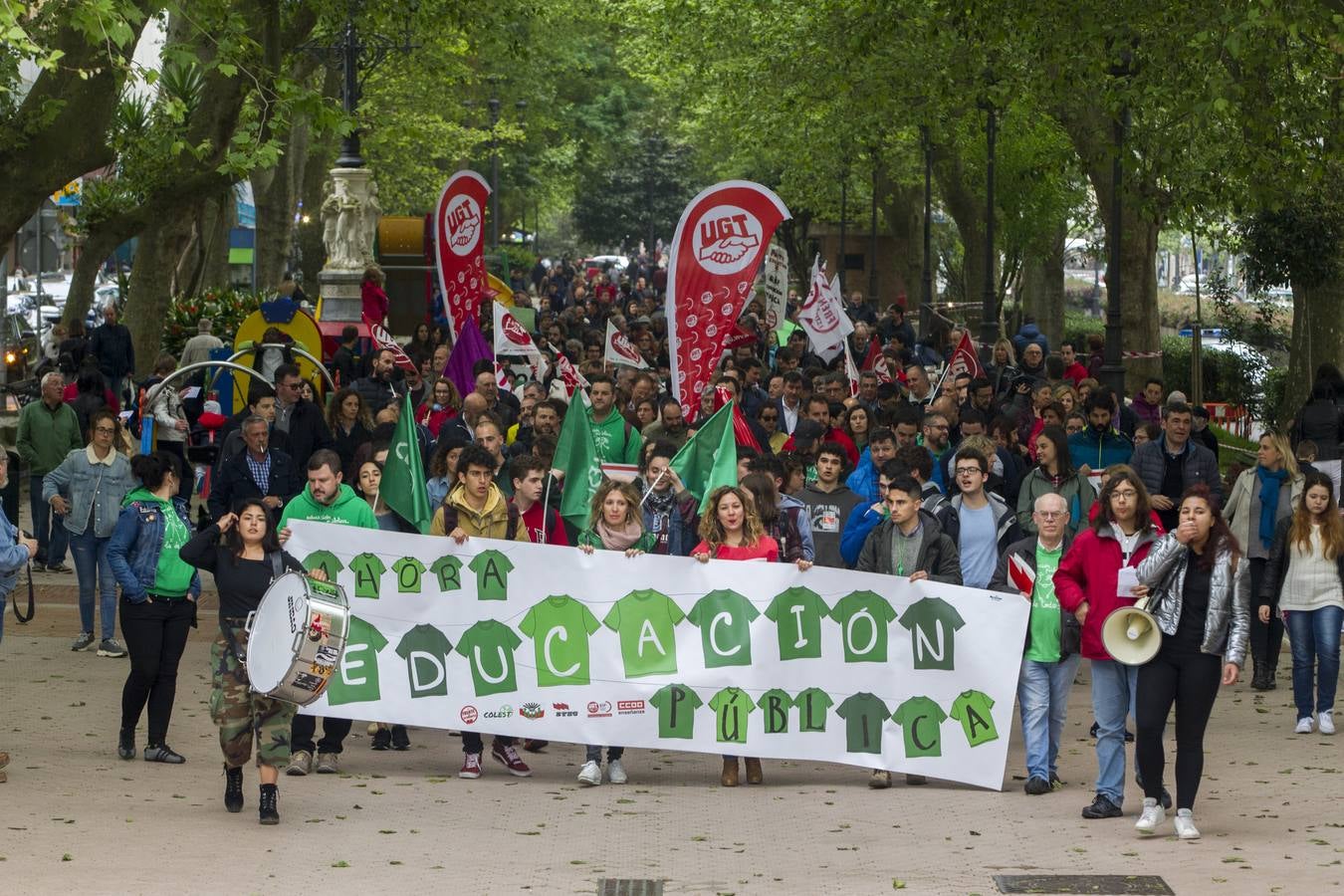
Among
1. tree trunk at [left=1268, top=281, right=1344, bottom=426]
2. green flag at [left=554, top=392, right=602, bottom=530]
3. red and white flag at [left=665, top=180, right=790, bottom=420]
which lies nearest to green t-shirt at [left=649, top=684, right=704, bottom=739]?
green flag at [left=554, top=392, right=602, bottom=530]

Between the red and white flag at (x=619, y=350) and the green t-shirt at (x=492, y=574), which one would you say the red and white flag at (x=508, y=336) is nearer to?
the red and white flag at (x=619, y=350)

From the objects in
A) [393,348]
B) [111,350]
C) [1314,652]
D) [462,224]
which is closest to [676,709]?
Result: [1314,652]

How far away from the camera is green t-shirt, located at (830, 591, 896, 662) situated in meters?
10.4

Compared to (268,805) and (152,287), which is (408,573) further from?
(152,287)

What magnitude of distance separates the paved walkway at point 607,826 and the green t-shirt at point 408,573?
0.98 m

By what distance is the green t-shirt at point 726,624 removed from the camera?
34.3 feet

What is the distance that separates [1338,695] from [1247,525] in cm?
122

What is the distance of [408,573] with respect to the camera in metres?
10.8

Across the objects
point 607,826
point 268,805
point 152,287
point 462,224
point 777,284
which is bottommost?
point 607,826

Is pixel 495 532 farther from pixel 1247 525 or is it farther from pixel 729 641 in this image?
pixel 1247 525

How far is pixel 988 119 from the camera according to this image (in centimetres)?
2903

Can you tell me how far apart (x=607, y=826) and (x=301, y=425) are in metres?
6.69

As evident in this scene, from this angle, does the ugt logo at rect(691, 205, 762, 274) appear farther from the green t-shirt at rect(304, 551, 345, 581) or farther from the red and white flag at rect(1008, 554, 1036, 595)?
the red and white flag at rect(1008, 554, 1036, 595)

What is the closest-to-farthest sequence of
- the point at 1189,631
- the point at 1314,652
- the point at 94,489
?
1. the point at 1189,631
2. the point at 1314,652
3. the point at 94,489
